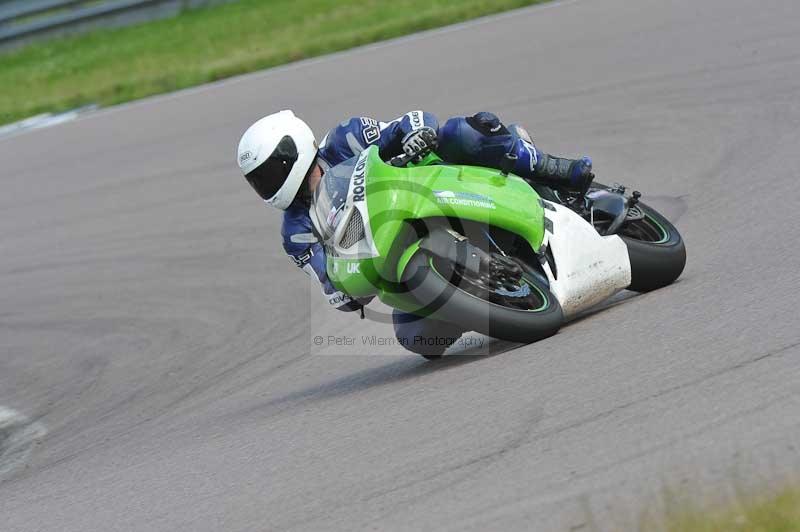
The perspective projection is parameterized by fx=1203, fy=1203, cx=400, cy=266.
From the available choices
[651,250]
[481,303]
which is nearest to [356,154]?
[481,303]

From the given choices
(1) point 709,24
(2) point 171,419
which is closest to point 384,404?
(2) point 171,419

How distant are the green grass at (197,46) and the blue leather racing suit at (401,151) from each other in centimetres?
896

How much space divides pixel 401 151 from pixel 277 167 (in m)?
0.59

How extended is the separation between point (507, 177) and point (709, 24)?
22.6 ft

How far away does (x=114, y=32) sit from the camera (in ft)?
58.6

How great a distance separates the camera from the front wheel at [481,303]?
4.77 metres

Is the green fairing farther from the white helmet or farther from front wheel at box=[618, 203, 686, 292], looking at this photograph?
front wheel at box=[618, 203, 686, 292]

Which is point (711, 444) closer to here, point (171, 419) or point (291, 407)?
point (291, 407)

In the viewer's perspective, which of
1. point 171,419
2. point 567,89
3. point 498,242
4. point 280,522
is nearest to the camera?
point 280,522

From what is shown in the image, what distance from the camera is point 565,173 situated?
5660 millimetres

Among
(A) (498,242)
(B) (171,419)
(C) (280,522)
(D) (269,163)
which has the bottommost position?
(B) (171,419)

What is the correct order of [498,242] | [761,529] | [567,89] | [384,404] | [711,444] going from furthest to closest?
[567,89]
[498,242]
[384,404]
[711,444]
[761,529]

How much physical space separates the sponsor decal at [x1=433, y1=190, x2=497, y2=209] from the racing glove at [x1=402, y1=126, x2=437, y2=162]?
0.88 feet

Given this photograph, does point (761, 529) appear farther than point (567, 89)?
No
